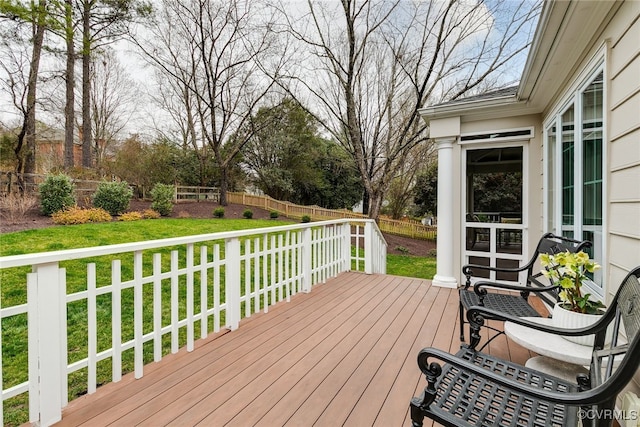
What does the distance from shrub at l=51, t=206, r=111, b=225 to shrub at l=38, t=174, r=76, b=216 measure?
22 cm

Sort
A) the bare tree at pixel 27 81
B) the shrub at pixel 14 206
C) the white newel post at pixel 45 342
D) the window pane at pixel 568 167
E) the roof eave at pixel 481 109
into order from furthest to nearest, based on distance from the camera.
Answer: the bare tree at pixel 27 81 → the shrub at pixel 14 206 → the roof eave at pixel 481 109 → the window pane at pixel 568 167 → the white newel post at pixel 45 342

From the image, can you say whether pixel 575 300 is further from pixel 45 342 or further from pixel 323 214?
pixel 323 214

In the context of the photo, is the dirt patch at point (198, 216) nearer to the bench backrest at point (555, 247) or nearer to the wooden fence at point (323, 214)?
the wooden fence at point (323, 214)

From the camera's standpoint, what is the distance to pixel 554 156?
3244mm

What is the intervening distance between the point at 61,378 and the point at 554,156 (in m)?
4.53

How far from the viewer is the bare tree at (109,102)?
13.9m

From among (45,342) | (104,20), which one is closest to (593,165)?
(45,342)

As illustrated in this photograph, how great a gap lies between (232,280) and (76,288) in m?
2.59

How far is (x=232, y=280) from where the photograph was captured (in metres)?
2.75

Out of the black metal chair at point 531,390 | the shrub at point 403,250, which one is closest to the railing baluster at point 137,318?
the black metal chair at point 531,390

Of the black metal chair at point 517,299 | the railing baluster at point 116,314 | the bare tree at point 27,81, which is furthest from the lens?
the bare tree at point 27,81

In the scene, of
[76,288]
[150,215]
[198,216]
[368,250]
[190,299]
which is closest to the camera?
[190,299]

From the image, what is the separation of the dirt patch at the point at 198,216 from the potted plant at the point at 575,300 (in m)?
9.16

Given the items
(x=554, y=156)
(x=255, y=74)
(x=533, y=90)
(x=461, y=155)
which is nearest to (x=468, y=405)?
(x=554, y=156)
